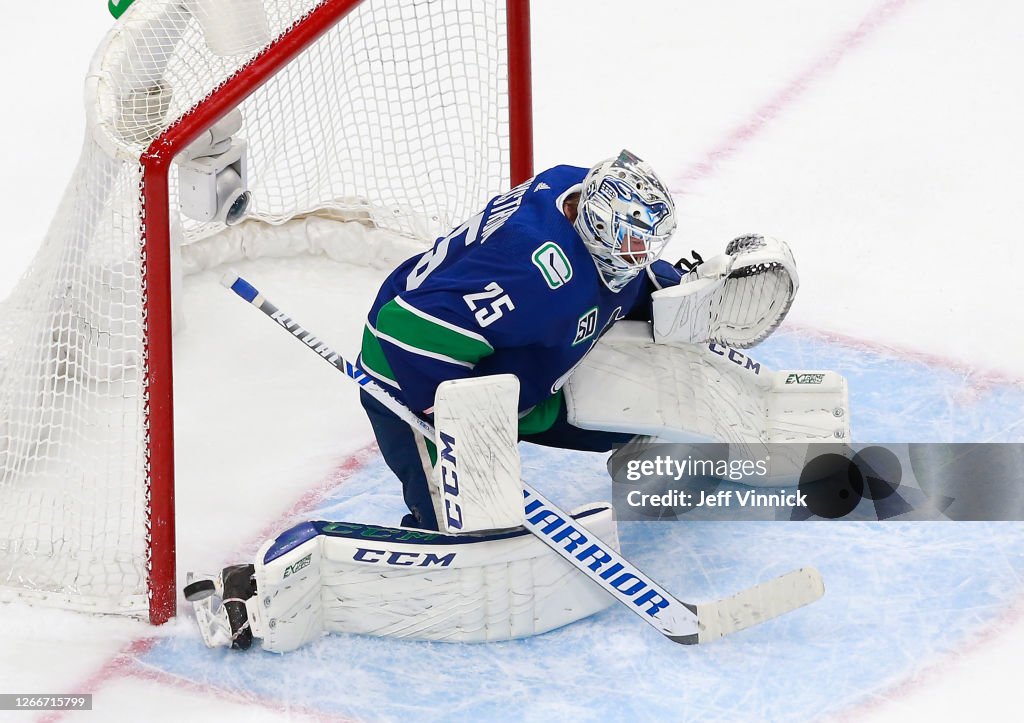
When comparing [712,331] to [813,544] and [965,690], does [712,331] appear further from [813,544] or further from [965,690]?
[965,690]

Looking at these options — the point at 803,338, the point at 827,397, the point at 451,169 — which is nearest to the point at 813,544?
the point at 827,397

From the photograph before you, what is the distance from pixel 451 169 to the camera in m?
4.26

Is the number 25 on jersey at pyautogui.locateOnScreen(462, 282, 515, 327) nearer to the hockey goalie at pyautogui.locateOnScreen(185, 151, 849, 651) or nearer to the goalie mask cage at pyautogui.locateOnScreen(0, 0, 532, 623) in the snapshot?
the hockey goalie at pyautogui.locateOnScreen(185, 151, 849, 651)

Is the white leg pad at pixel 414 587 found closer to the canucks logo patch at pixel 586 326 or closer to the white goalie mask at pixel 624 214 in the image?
the canucks logo patch at pixel 586 326

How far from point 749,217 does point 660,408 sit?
1351 millimetres

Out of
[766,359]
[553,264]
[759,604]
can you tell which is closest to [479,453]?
[553,264]

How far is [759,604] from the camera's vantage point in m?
3.21

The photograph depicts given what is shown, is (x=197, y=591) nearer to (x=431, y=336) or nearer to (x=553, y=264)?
(x=431, y=336)

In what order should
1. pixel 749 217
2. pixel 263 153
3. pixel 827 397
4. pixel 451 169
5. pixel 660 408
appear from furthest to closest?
1. pixel 749 217
2. pixel 451 169
3. pixel 263 153
4. pixel 827 397
5. pixel 660 408

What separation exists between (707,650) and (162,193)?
1.18 meters

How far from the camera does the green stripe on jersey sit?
311cm

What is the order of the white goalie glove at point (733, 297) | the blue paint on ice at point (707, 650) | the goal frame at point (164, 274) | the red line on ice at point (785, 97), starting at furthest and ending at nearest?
the red line on ice at point (785, 97), the white goalie glove at point (733, 297), the blue paint on ice at point (707, 650), the goal frame at point (164, 274)

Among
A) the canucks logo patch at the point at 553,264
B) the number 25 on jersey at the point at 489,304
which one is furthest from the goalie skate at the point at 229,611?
the canucks logo patch at the point at 553,264

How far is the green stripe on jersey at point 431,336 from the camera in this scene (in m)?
3.11
